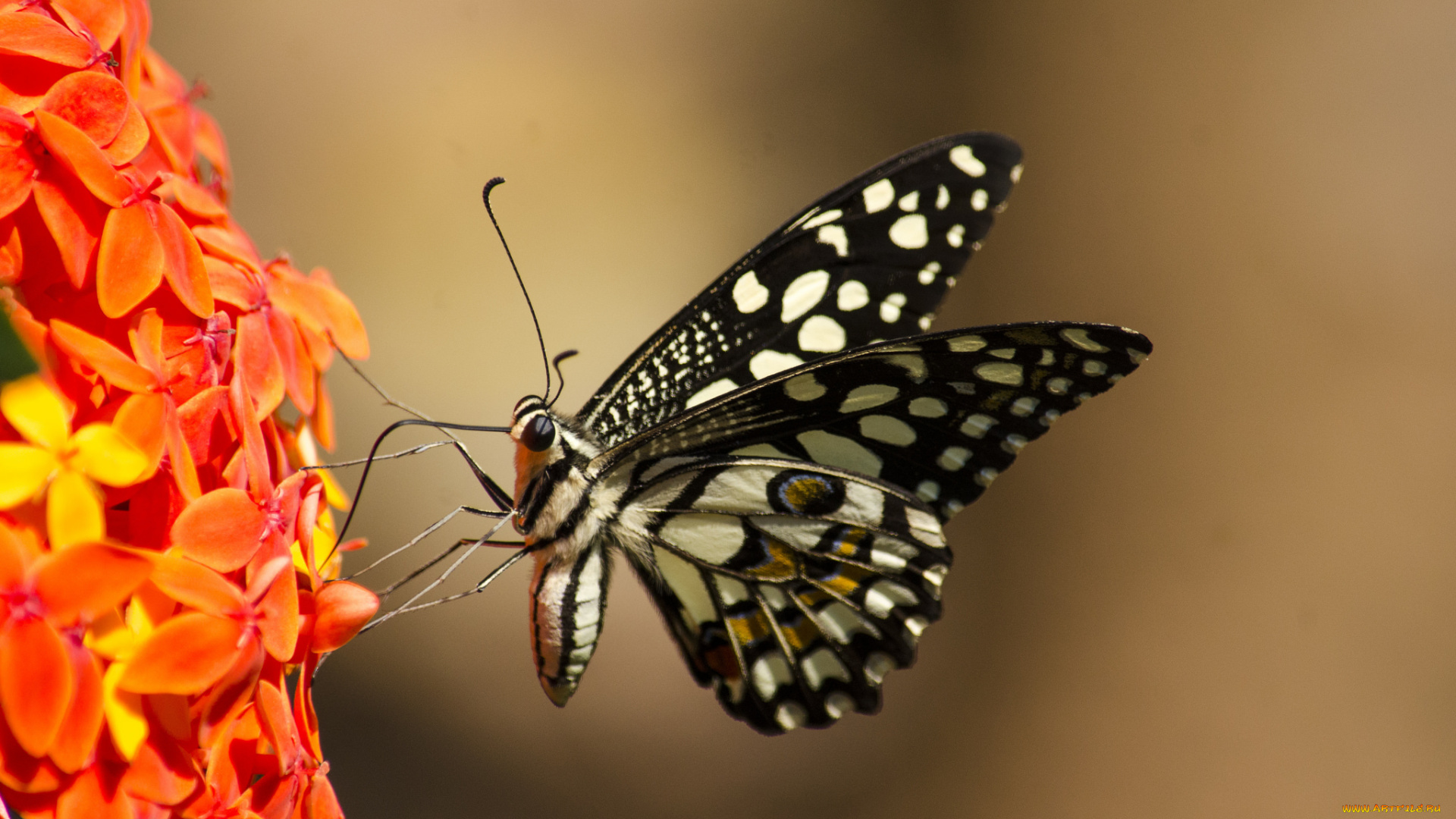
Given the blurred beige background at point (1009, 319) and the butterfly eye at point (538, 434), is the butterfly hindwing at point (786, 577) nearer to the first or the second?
the butterfly eye at point (538, 434)

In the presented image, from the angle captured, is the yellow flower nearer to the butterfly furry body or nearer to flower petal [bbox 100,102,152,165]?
flower petal [bbox 100,102,152,165]

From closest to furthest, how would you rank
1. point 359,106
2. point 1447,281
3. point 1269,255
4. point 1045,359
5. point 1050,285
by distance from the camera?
1. point 1045,359
2. point 359,106
3. point 1447,281
4. point 1269,255
5. point 1050,285

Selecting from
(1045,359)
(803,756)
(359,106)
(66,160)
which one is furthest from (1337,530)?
(66,160)

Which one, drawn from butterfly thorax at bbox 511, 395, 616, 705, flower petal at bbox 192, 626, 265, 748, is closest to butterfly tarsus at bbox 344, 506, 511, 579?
butterfly thorax at bbox 511, 395, 616, 705

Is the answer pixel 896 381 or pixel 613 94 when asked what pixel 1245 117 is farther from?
pixel 896 381

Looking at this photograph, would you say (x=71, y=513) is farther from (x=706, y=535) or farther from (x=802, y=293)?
(x=802, y=293)

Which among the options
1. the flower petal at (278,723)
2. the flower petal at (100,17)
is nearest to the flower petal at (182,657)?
the flower petal at (278,723)

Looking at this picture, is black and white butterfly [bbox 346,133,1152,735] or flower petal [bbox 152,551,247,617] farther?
black and white butterfly [bbox 346,133,1152,735]
